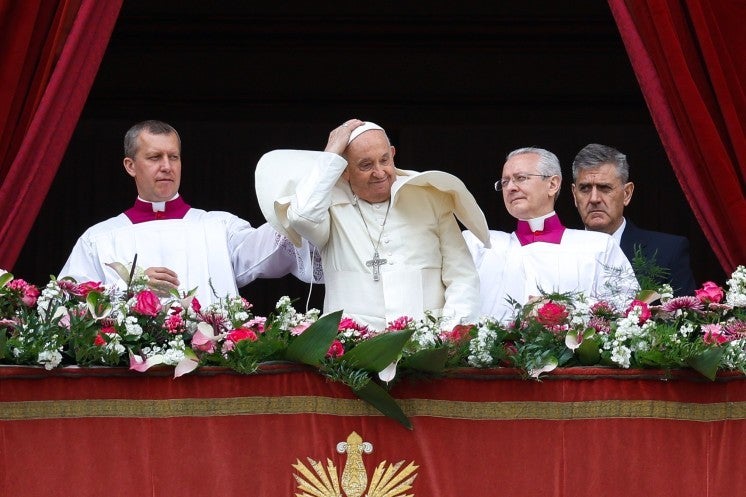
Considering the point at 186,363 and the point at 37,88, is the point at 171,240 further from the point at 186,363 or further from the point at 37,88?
the point at 186,363

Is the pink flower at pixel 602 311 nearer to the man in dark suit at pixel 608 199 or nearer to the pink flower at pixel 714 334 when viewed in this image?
the pink flower at pixel 714 334

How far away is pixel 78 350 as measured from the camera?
5.03 metres

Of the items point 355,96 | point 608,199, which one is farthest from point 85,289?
point 355,96

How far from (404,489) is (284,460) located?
39 centimetres

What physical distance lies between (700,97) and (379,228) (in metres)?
1.24

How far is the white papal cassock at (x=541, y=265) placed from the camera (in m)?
6.31

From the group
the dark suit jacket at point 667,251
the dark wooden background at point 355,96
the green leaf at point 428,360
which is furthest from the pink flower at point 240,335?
the dark wooden background at point 355,96

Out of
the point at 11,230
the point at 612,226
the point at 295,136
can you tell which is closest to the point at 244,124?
the point at 295,136

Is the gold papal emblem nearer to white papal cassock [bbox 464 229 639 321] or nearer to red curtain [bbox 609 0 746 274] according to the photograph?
white papal cassock [bbox 464 229 639 321]

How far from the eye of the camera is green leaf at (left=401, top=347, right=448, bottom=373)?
5.01 m

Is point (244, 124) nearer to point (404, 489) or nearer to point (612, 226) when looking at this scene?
point (612, 226)

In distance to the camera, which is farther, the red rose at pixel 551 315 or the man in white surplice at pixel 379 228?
the man in white surplice at pixel 379 228

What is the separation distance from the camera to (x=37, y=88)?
5.75 m

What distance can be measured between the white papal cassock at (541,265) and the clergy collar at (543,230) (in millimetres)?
25
